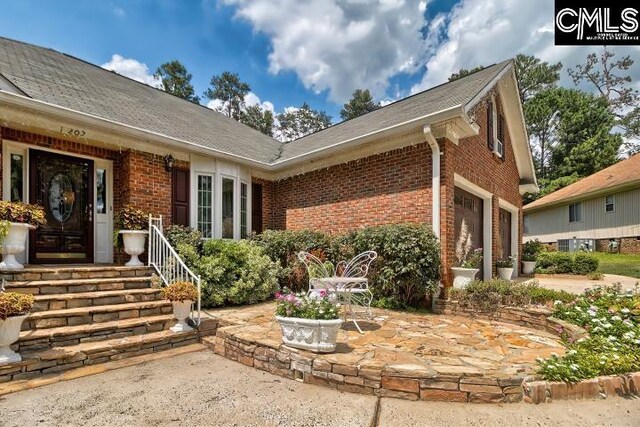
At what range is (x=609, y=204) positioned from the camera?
16641 millimetres

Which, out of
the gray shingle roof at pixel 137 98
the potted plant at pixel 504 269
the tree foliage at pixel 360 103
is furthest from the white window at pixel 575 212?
the tree foliage at pixel 360 103

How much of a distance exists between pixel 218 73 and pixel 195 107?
2371 centimetres

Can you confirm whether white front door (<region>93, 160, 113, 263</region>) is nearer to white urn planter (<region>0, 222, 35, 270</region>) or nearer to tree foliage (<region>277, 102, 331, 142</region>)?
white urn planter (<region>0, 222, 35, 270</region>)

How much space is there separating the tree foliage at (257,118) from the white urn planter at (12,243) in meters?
29.0

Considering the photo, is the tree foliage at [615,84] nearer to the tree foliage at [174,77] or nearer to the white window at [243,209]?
the white window at [243,209]

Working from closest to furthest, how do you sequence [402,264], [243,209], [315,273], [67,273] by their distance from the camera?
[67,273] < [402,264] < [315,273] < [243,209]

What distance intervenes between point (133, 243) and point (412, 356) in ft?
16.9

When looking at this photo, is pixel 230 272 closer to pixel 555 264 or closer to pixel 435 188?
→ pixel 435 188

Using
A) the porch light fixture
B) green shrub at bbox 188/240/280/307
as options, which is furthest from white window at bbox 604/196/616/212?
the porch light fixture

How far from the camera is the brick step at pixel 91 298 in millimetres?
4326

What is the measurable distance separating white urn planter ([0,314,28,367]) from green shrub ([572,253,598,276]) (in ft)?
48.2

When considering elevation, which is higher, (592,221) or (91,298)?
(592,221)

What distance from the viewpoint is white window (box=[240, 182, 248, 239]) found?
8.46m

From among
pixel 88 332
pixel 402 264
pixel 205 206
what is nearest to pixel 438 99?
pixel 402 264
